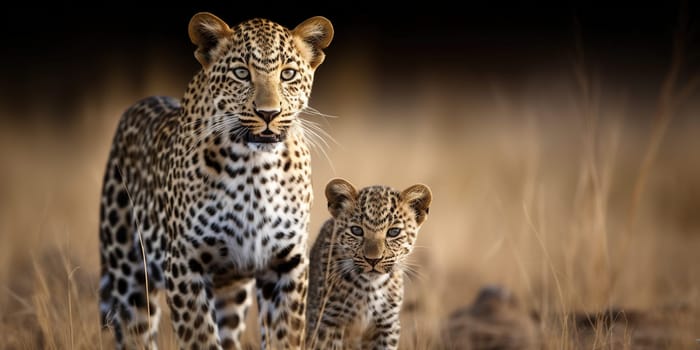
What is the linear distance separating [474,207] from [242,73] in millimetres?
6577

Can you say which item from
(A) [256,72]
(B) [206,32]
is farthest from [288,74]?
(B) [206,32]

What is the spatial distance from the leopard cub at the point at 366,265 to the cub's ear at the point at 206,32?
111 cm

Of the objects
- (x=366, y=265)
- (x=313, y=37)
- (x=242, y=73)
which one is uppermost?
(x=313, y=37)

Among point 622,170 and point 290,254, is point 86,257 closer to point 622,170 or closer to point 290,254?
point 290,254

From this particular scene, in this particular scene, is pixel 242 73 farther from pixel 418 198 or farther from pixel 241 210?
pixel 418 198

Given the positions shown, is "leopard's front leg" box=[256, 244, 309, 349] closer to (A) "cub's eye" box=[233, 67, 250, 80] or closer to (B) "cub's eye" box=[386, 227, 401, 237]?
(B) "cub's eye" box=[386, 227, 401, 237]

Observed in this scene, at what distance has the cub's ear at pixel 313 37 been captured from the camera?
206 inches

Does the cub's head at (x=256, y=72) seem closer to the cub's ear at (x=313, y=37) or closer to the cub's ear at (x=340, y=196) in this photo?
the cub's ear at (x=313, y=37)

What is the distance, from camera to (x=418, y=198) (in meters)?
5.84

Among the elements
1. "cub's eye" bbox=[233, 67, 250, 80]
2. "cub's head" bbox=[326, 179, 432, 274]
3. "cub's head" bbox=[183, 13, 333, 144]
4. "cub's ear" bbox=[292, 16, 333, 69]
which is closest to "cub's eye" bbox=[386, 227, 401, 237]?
"cub's head" bbox=[326, 179, 432, 274]

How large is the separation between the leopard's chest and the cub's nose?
40cm

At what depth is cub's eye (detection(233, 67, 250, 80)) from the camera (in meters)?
4.98

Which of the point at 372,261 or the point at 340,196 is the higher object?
the point at 340,196

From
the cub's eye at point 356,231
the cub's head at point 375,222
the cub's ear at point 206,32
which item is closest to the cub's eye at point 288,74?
the cub's ear at point 206,32
